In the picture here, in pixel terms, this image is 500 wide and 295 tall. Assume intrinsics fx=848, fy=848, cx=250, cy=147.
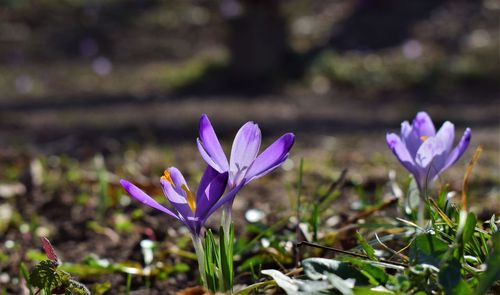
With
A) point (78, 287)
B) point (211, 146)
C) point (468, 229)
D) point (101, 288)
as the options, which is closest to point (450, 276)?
point (468, 229)

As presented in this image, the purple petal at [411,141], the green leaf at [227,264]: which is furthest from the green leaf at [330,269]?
the purple petal at [411,141]

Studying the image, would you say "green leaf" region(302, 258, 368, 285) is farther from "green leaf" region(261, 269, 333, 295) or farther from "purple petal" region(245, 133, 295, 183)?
"purple petal" region(245, 133, 295, 183)

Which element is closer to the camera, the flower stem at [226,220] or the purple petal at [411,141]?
the flower stem at [226,220]

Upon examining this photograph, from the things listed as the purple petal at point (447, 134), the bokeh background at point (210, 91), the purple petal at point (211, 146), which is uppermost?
the purple petal at point (211, 146)

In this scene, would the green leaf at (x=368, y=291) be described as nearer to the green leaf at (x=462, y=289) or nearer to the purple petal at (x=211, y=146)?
the green leaf at (x=462, y=289)

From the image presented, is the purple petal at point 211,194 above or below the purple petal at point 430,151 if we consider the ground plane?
above

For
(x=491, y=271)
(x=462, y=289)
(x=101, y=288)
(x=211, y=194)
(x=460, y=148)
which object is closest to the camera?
(x=491, y=271)

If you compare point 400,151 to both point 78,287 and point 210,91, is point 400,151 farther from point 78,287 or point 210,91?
point 210,91

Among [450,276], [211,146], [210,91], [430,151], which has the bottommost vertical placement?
[210,91]

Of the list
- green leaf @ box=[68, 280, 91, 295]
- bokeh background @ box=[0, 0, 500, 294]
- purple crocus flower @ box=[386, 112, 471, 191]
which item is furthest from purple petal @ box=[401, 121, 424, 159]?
bokeh background @ box=[0, 0, 500, 294]
